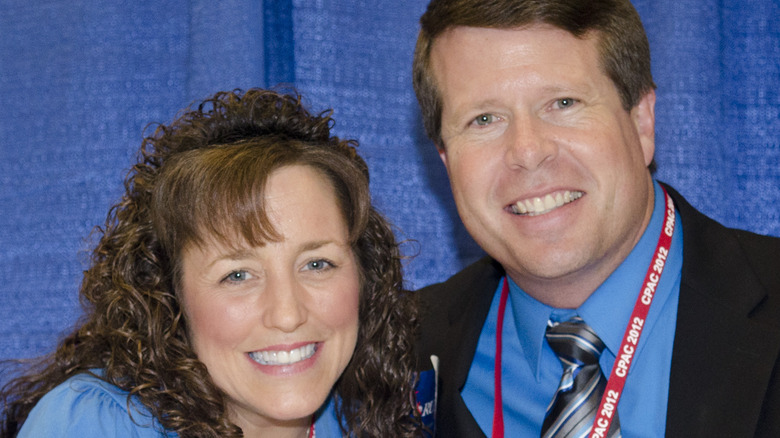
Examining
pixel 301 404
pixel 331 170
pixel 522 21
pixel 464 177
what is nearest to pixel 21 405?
pixel 301 404

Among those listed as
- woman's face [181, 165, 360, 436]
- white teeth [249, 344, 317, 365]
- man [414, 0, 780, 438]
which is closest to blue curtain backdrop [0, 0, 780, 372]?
man [414, 0, 780, 438]

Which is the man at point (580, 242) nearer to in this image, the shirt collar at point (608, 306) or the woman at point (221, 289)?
the shirt collar at point (608, 306)

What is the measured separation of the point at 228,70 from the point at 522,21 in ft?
2.93

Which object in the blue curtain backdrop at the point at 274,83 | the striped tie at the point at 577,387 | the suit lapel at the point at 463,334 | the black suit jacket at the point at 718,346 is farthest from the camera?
the blue curtain backdrop at the point at 274,83

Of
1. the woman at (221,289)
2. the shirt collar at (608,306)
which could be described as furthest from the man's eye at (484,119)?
the shirt collar at (608,306)

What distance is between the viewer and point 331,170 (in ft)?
5.85

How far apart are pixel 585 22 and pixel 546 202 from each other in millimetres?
397

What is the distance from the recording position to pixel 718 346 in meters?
1.59

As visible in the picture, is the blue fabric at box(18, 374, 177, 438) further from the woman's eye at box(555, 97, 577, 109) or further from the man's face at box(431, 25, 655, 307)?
the woman's eye at box(555, 97, 577, 109)

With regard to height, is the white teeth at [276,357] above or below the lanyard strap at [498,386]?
above

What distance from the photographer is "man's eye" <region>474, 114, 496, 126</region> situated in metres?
1.81

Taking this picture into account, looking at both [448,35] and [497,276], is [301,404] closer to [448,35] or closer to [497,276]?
[497,276]

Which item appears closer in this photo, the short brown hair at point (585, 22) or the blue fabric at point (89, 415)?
the blue fabric at point (89, 415)

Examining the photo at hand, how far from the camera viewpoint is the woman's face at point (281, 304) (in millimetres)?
1631
